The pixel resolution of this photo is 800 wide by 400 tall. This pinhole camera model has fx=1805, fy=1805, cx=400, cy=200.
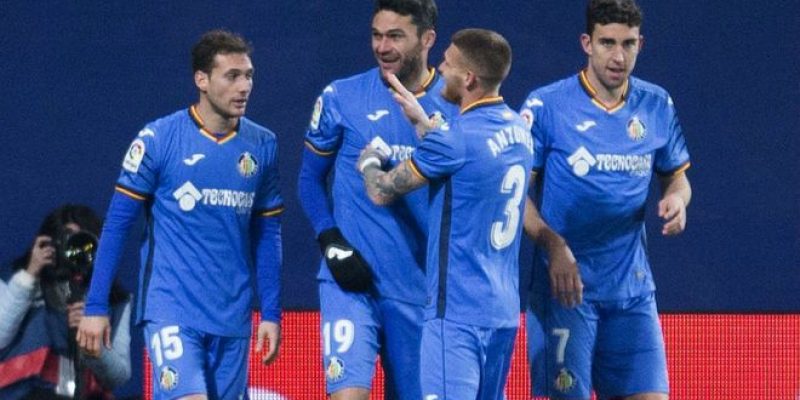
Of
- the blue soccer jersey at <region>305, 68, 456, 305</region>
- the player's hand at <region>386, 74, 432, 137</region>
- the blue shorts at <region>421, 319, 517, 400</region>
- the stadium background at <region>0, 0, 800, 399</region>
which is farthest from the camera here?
the stadium background at <region>0, 0, 800, 399</region>

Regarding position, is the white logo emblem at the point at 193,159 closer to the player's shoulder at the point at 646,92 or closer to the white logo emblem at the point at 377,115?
the white logo emblem at the point at 377,115

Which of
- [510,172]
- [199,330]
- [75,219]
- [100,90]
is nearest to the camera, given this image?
[510,172]

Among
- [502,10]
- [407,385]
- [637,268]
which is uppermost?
[502,10]

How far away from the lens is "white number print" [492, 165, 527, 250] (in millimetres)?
6199

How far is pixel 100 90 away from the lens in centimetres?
856

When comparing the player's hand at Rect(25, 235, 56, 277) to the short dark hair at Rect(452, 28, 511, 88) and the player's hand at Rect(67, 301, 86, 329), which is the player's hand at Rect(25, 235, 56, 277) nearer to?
the player's hand at Rect(67, 301, 86, 329)

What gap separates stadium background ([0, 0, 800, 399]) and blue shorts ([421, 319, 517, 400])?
238 centimetres

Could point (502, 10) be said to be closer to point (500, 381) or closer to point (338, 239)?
point (338, 239)

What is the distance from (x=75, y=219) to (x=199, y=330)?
993 millimetres

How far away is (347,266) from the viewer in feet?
22.0

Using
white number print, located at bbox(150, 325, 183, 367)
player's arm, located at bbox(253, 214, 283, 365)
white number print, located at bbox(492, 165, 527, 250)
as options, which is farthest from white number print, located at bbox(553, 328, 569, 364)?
white number print, located at bbox(150, 325, 183, 367)

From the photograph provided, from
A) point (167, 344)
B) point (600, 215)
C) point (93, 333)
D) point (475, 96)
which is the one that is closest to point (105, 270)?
point (93, 333)

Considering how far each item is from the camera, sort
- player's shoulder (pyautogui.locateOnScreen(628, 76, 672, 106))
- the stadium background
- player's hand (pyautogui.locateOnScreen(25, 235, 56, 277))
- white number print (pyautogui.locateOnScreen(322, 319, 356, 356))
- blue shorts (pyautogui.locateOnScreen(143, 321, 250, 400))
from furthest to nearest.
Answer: the stadium background → player's hand (pyautogui.locateOnScreen(25, 235, 56, 277)) → player's shoulder (pyautogui.locateOnScreen(628, 76, 672, 106)) → white number print (pyautogui.locateOnScreen(322, 319, 356, 356)) → blue shorts (pyautogui.locateOnScreen(143, 321, 250, 400))

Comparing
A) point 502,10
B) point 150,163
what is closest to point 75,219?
point 150,163
